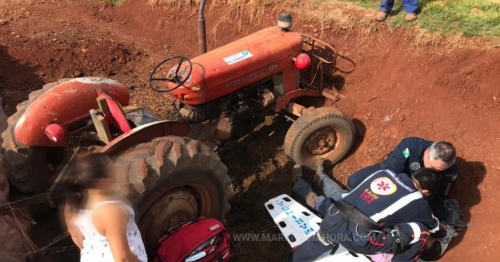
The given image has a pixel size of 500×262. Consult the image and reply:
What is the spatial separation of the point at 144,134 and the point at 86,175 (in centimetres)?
106

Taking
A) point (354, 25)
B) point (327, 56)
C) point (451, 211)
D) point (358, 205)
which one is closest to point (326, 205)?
point (358, 205)

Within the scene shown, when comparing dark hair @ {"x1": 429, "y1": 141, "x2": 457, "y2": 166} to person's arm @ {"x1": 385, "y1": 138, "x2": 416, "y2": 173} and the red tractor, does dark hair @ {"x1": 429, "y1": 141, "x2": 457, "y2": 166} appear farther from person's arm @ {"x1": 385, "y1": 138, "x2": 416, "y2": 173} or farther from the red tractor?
the red tractor

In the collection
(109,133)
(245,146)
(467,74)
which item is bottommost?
(245,146)

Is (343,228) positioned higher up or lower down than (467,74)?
lower down

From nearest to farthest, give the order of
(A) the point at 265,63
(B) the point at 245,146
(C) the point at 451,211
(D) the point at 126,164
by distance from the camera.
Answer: (D) the point at 126,164
(C) the point at 451,211
(A) the point at 265,63
(B) the point at 245,146

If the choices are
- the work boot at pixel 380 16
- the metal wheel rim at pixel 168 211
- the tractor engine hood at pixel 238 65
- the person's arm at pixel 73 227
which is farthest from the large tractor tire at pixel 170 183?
the work boot at pixel 380 16

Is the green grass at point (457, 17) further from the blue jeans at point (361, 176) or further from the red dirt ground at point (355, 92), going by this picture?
the blue jeans at point (361, 176)

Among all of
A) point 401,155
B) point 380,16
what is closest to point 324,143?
point 401,155

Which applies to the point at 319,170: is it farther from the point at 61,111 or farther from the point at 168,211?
the point at 61,111

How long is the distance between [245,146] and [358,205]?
1935 millimetres

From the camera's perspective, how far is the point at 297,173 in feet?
14.6

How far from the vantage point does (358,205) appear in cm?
328

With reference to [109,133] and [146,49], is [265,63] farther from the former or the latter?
[146,49]

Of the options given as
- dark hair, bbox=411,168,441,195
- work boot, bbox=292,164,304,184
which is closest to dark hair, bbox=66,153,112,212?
dark hair, bbox=411,168,441,195
